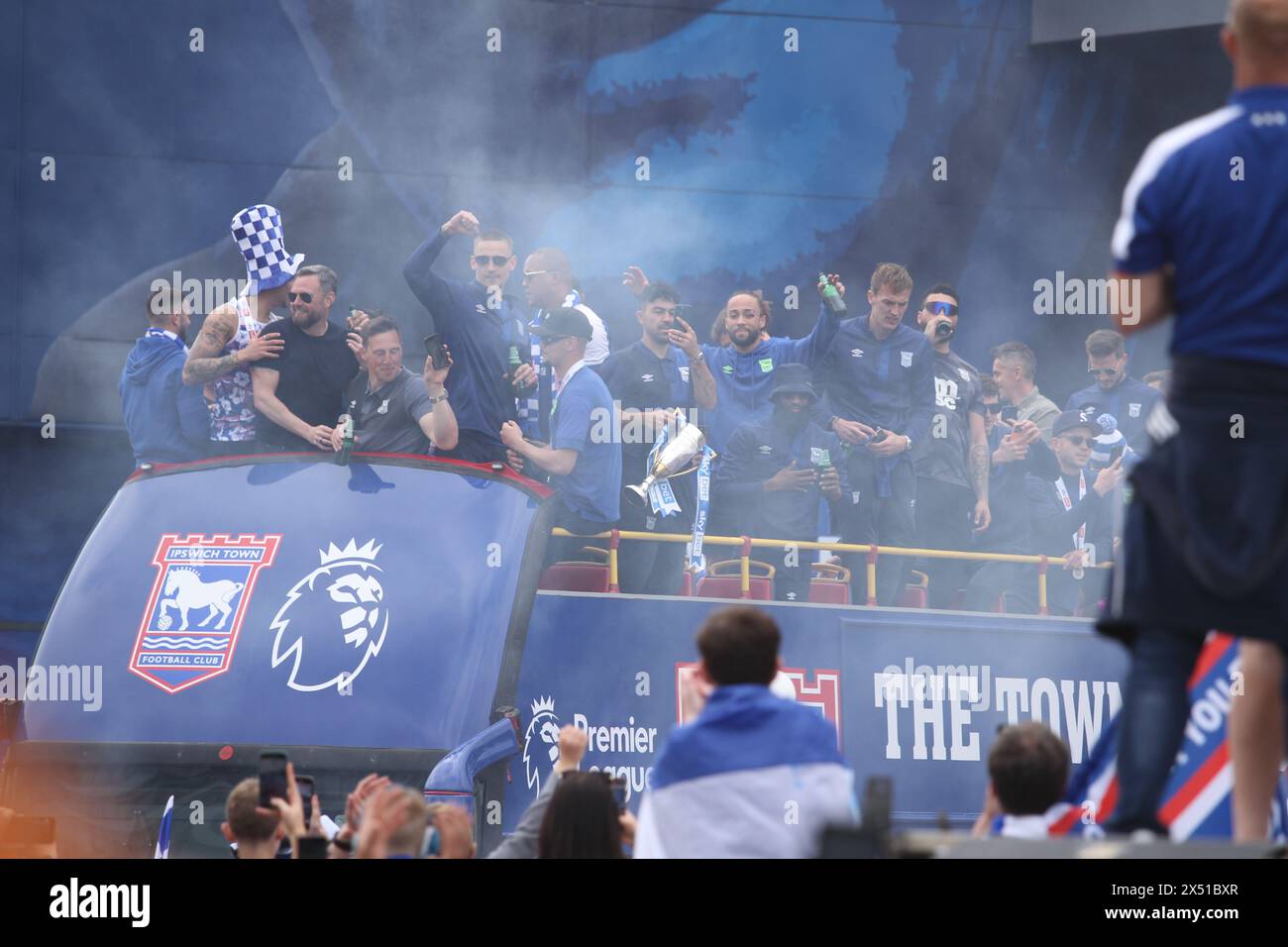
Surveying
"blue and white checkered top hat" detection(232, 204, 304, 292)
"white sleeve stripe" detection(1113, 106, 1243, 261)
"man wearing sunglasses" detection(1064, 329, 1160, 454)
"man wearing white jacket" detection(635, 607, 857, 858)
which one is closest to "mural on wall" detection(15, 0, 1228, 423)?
"man wearing sunglasses" detection(1064, 329, 1160, 454)

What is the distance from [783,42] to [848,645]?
5.74 metres

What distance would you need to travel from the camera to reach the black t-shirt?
770 centimetres

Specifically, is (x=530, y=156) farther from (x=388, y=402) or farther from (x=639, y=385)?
(x=388, y=402)

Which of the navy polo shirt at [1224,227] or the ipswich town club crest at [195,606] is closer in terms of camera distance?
the navy polo shirt at [1224,227]

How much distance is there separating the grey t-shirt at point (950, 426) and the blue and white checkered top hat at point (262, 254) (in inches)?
141

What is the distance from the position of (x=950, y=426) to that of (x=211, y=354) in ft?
13.4

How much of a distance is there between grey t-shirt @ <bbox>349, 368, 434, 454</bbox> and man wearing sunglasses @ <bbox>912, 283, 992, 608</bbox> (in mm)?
2821

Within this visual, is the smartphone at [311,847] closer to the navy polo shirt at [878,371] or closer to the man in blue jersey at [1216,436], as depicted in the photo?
the man in blue jersey at [1216,436]

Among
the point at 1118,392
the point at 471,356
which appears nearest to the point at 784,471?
the point at 471,356

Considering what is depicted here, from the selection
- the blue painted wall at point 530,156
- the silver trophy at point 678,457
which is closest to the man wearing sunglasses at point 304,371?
the silver trophy at point 678,457

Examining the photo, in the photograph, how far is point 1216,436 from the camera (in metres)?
2.78

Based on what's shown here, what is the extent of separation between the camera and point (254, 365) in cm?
773

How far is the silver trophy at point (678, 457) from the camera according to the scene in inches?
323
